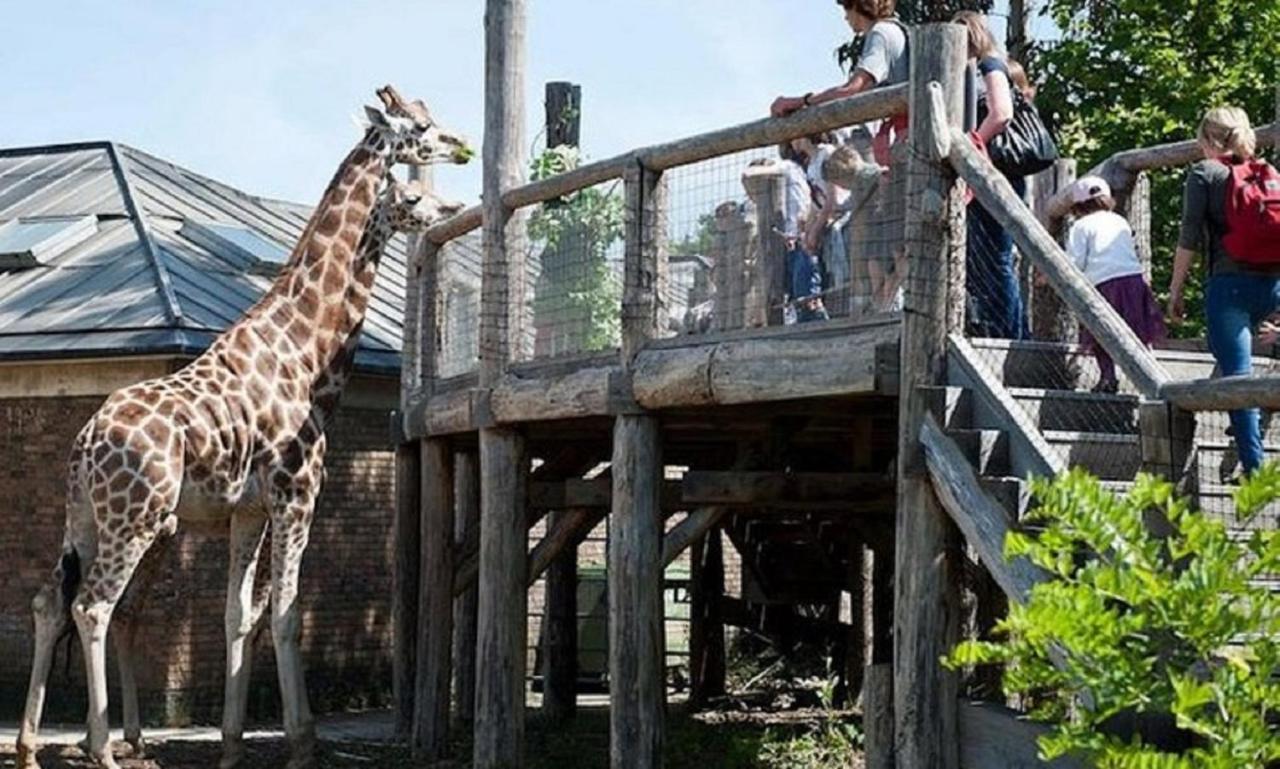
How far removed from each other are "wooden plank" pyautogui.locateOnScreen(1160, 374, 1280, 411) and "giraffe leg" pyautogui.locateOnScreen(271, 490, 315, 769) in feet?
24.9

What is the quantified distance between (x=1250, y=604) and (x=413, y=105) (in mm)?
10323

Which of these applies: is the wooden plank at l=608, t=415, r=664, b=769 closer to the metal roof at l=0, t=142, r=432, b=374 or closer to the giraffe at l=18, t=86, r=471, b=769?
the giraffe at l=18, t=86, r=471, b=769

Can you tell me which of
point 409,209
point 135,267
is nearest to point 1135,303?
point 409,209

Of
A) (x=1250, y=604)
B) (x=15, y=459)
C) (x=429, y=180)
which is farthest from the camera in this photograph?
(x=429, y=180)

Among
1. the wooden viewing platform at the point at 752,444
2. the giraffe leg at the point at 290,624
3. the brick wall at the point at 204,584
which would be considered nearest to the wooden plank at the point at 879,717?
the wooden viewing platform at the point at 752,444

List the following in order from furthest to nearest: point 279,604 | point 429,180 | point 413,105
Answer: point 429,180 → point 413,105 → point 279,604

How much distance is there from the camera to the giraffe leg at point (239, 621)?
14.3m

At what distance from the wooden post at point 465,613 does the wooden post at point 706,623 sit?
7.47ft

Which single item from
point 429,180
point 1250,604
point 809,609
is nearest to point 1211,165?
point 1250,604

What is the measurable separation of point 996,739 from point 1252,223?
2.24 m

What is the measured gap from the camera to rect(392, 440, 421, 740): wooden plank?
1586 cm

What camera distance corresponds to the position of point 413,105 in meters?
15.4

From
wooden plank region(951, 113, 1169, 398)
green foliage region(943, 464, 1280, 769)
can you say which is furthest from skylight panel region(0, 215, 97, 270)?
green foliage region(943, 464, 1280, 769)

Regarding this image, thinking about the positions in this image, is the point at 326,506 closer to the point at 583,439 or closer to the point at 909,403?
the point at 583,439
